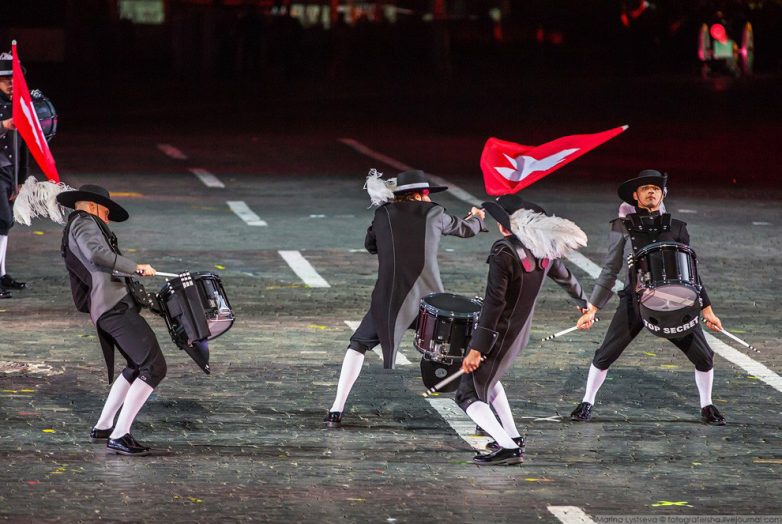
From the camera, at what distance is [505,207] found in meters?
10.2

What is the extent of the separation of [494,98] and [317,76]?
7277 mm

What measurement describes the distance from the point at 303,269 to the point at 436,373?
24.4 ft

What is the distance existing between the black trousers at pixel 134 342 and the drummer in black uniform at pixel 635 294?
2879mm

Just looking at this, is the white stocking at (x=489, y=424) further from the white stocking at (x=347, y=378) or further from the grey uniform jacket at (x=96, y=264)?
the grey uniform jacket at (x=96, y=264)

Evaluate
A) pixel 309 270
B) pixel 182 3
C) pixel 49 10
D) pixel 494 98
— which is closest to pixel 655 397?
pixel 309 270

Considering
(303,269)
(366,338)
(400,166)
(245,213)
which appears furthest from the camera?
(400,166)

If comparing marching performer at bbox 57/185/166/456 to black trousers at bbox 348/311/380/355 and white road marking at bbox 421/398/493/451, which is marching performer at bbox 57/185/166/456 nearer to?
black trousers at bbox 348/311/380/355

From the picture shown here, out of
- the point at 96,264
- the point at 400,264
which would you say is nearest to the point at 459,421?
the point at 400,264

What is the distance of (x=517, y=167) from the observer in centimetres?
1067

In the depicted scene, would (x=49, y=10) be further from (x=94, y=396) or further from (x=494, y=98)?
(x=94, y=396)

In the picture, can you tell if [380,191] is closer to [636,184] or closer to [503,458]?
[636,184]

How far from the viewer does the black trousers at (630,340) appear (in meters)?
11.3

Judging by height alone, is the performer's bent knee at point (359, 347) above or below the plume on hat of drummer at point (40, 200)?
below

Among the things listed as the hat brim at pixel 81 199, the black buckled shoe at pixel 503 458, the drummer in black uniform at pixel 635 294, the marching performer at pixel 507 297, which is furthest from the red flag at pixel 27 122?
the drummer in black uniform at pixel 635 294
